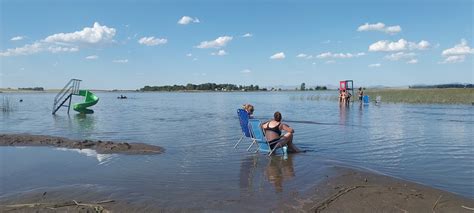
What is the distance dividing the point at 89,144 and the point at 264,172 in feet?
22.3

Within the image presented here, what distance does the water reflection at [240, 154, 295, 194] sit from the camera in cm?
782

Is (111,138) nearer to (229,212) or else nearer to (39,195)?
(39,195)

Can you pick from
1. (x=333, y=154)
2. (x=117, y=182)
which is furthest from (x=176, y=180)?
(x=333, y=154)

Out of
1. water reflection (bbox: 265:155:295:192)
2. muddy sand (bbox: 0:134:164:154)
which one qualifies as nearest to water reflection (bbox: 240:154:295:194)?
water reflection (bbox: 265:155:295:192)

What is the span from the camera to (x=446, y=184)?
7996 mm

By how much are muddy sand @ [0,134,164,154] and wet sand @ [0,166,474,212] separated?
14.1 feet

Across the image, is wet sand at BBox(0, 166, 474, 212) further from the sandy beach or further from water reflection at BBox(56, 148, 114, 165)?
water reflection at BBox(56, 148, 114, 165)

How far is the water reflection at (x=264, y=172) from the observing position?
7825 mm

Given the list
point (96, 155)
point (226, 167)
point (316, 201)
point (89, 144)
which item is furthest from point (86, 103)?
point (316, 201)

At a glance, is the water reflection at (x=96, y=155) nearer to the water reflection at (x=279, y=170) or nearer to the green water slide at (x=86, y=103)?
the water reflection at (x=279, y=170)

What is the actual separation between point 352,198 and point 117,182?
4736 millimetres

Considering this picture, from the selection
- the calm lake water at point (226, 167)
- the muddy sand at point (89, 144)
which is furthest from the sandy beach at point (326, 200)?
the muddy sand at point (89, 144)

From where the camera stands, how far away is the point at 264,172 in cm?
905

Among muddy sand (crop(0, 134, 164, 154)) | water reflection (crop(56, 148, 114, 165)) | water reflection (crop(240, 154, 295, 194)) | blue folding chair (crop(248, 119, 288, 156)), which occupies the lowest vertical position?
water reflection (crop(240, 154, 295, 194))
